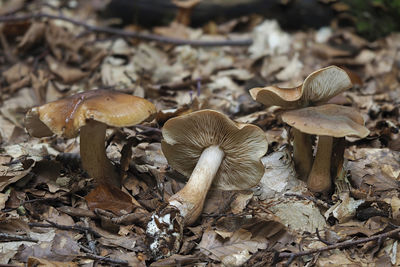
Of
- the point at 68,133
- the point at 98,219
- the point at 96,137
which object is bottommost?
the point at 98,219

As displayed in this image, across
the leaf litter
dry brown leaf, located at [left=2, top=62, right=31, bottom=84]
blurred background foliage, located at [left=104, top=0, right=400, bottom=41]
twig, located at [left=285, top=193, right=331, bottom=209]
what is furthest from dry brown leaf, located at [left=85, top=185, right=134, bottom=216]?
blurred background foliage, located at [left=104, top=0, right=400, bottom=41]

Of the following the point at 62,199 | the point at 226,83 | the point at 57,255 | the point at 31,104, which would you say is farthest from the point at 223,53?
the point at 57,255

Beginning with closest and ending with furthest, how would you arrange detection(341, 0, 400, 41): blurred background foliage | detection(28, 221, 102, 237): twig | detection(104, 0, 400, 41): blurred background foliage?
detection(28, 221, 102, 237): twig, detection(341, 0, 400, 41): blurred background foliage, detection(104, 0, 400, 41): blurred background foliage

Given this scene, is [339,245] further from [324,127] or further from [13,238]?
[13,238]

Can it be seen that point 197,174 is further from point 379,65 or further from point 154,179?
point 379,65

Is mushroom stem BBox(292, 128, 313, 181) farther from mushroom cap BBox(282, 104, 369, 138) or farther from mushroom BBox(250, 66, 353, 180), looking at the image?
mushroom cap BBox(282, 104, 369, 138)

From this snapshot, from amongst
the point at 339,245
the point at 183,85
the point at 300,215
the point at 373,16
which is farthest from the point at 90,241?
the point at 373,16
